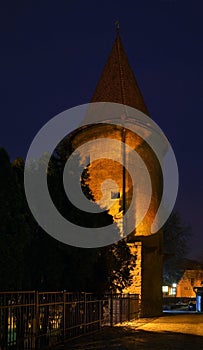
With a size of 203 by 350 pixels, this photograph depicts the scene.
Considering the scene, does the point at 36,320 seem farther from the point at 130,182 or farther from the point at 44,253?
the point at 130,182

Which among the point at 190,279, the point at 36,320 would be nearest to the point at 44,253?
the point at 36,320

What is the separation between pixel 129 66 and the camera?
3184cm

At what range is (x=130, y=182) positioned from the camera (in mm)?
26484

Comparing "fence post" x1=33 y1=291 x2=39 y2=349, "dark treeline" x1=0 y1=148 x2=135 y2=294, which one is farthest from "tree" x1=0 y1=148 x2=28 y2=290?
"fence post" x1=33 y1=291 x2=39 y2=349

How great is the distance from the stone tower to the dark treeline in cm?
674

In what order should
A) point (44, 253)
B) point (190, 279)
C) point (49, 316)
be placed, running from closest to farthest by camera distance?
point (49, 316) < point (44, 253) < point (190, 279)

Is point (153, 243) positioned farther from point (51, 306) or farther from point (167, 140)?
point (51, 306)

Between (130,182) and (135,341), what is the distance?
13.7 m

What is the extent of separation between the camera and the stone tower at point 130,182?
2512 cm

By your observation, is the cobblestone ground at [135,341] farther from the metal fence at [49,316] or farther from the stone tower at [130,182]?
the stone tower at [130,182]

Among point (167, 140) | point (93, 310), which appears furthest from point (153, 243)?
point (93, 310)

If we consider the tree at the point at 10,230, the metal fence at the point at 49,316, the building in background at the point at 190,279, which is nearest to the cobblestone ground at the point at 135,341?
the metal fence at the point at 49,316

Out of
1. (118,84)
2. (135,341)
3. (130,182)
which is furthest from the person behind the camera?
(118,84)

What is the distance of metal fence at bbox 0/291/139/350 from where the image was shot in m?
9.60
